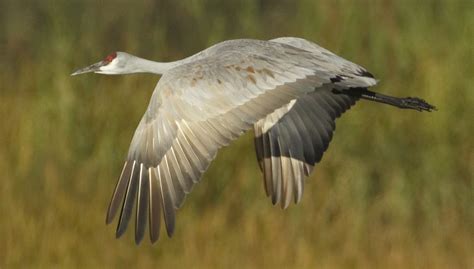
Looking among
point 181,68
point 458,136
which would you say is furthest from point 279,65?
point 458,136

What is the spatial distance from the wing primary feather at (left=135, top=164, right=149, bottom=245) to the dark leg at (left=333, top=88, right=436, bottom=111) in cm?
120

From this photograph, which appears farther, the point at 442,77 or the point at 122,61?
the point at 442,77

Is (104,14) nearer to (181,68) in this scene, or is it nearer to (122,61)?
(122,61)

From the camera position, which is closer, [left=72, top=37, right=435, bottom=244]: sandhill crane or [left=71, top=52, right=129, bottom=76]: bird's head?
[left=72, top=37, right=435, bottom=244]: sandhill crane

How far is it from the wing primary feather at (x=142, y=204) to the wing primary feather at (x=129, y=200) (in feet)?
0.07

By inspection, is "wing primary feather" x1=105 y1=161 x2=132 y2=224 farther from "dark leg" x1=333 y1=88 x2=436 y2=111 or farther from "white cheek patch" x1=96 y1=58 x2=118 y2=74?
"dark leg" x1=333 y1=88 x2=436 y2=111

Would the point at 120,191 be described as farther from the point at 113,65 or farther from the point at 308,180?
the point at 308,180

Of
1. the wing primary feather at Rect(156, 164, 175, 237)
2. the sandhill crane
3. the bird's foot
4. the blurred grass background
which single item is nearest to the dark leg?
the bird's foot

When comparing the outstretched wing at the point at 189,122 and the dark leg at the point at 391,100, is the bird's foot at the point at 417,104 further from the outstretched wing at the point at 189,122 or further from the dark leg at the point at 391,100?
the outstretched wing at the point at 189,122

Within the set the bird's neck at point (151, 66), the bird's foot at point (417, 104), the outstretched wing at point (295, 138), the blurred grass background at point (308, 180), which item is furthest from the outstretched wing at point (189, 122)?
the blurred grass background at point (308, 180)

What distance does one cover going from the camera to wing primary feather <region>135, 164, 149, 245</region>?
6.26 metres

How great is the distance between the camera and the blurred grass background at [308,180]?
734 centimetres

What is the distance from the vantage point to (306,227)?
749 centimetres

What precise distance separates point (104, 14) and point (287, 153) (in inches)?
121
